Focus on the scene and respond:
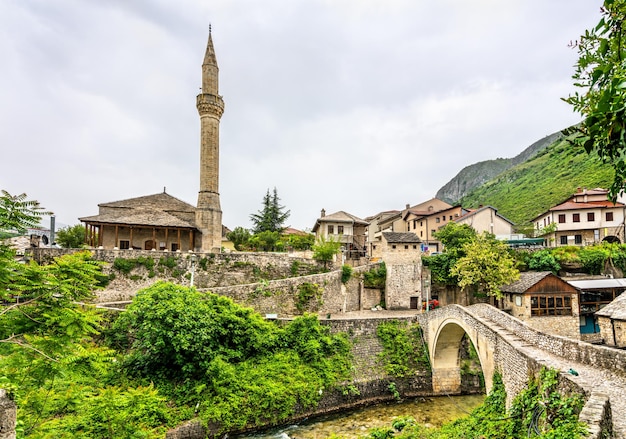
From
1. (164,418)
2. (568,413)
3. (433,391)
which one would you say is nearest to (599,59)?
(568,413)

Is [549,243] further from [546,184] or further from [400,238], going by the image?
[546,184]

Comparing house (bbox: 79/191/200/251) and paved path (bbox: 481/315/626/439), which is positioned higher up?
house (bbox: 79/191/200/251)

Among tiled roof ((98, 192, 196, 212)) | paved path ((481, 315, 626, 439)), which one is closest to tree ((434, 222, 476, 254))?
paved path ((481, 315, 626, 439))

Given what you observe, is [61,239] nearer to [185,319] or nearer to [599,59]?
[185,319]

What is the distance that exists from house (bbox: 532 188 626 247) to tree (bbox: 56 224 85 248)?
45.3 m

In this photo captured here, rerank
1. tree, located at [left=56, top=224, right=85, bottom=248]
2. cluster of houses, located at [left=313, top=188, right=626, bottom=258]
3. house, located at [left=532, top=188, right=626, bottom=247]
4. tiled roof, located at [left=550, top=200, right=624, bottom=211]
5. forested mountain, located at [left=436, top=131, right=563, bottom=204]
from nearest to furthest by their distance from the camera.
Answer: tree, located at [left=56, top=224, right=85, bottom=248]
tiled roof, located at [left=550, top=200, right=624, bottom=211]
house, located at [left=532, top=188, right=626, bottom=247]
cluster of houses, located at [left=313, top=188, right=626, bottom=258]
forested mountain, located at [left=436, top=131, right=563, bottom=204]

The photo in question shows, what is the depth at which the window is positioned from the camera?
20.6 metres

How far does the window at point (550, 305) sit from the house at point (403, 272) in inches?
309

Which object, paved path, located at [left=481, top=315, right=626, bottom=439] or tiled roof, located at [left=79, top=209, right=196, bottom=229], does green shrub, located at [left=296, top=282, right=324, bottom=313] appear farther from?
paved path, located at [left=481, top=315, right=626, bottom=439]

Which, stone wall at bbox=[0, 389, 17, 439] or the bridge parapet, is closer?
stone wall at bbox=[0, 389, 17, 439]

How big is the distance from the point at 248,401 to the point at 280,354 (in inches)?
124

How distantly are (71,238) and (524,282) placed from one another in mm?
37223

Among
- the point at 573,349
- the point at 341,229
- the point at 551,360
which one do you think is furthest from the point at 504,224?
the point at 551,360

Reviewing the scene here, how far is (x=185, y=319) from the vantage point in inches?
601
